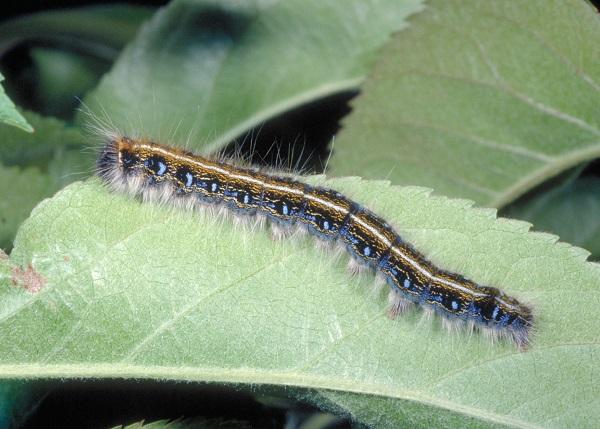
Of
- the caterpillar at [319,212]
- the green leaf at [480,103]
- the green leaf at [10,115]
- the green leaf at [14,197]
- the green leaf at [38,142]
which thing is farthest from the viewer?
the green leaf at [38,142]

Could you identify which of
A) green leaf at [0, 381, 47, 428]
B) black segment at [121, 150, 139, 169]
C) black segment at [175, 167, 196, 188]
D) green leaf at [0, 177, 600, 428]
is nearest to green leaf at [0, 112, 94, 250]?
black segment at [121, 150, 139, 169]

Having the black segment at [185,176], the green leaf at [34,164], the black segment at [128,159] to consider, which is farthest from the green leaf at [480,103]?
the green leaf at [34,164]

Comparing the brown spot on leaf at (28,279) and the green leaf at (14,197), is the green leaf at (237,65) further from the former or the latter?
the brown spot on leaf at (28,279)

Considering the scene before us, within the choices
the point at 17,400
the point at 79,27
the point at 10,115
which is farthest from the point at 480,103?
the point at 79,27

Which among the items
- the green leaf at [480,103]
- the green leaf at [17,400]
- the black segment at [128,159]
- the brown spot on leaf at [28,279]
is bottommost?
the green leaf at [17,400]

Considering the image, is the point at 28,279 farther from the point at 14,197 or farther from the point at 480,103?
the point at 480,103

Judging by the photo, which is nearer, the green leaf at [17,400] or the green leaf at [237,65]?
the green leaf at [17,400]

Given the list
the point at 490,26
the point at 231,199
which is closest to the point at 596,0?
the point at 490,26
